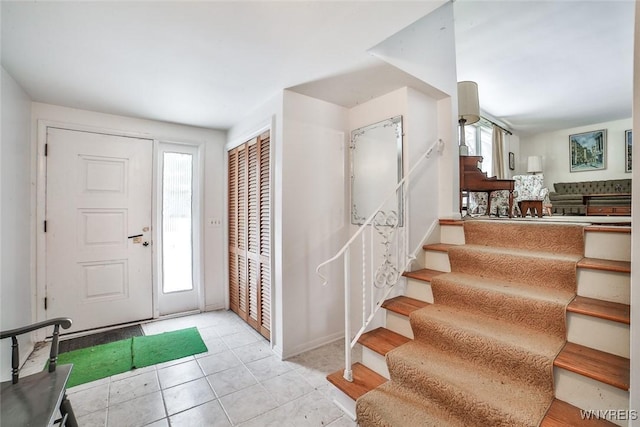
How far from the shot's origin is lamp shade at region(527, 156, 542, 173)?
5.93m

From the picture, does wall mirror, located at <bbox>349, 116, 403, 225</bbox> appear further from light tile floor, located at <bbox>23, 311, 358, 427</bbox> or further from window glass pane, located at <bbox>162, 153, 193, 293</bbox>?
window glass pane, located at <bbox>162, 153, 193, 293</bbox>

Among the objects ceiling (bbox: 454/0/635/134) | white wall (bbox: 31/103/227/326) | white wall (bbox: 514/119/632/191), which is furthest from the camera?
white wall (bbox: 514/119/632/191)

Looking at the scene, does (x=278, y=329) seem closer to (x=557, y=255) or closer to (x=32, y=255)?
(x=557, y=255)

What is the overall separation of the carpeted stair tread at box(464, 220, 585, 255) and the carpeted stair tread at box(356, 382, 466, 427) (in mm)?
1323

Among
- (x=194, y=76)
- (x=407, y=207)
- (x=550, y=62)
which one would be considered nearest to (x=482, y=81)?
(x=550, y=62)

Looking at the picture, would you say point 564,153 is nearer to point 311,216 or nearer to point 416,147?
point 416,147

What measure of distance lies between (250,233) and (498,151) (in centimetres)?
521

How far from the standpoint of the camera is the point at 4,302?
2.01 metres

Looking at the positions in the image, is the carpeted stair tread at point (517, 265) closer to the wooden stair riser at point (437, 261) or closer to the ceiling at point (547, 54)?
the wooden stair riser at point (437, 261)

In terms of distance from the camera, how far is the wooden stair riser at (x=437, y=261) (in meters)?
2.19

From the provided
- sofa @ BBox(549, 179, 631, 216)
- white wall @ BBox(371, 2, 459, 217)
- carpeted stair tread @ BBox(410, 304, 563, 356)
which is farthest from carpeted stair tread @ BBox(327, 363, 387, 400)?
sofa @ BBox(549, 179, 631, 216)

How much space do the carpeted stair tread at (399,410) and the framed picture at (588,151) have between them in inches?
274

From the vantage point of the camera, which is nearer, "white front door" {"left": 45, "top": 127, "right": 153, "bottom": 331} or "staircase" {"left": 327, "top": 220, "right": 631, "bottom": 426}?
"staircase" {"left": 327, "top": 220, "right": 631, "bottom": 426}

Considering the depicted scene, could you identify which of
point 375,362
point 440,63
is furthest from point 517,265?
point 440,63
